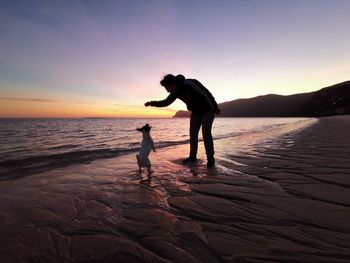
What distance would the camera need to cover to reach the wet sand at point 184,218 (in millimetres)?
2082

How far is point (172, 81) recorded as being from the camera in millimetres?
5742

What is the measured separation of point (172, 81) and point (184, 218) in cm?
362

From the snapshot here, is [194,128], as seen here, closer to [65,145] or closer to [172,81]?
[172,81]

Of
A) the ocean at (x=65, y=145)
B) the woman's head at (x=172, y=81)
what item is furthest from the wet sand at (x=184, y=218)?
the ocean at (x=65, y=145)

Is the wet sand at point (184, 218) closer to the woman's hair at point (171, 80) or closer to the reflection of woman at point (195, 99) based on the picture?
the reflection of woman at point (195, 99)

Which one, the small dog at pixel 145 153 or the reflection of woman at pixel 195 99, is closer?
the small dog at pixel 145 153

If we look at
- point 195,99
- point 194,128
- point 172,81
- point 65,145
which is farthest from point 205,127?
point 65,145

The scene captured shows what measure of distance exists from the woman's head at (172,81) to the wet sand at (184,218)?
2128 mm

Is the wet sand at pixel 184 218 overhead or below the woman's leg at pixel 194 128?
below

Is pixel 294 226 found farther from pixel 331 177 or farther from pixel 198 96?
pixel 198 96

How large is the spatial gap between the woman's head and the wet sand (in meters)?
2.13

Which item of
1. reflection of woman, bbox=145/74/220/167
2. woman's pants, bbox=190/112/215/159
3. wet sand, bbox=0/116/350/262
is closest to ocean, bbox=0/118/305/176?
wet sand, bbox=0/116/350/262

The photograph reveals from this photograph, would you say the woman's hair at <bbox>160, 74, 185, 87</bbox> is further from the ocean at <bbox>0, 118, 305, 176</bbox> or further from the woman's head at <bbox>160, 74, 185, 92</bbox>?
the ocean at <bbox>0, 118, 305, 176</bbox>

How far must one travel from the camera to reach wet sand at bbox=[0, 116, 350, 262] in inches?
82.0
